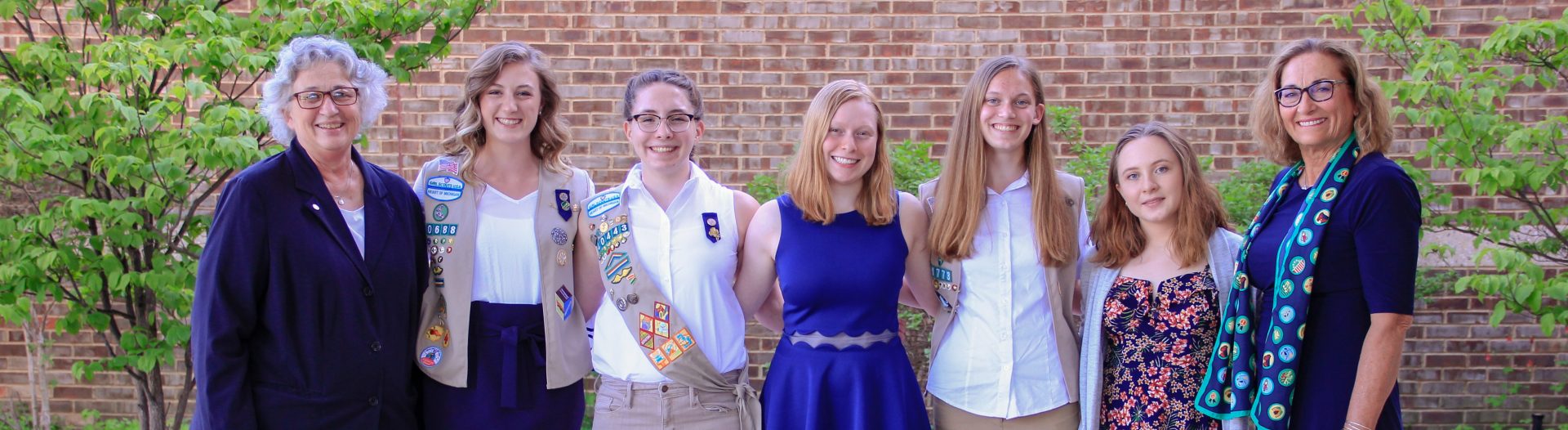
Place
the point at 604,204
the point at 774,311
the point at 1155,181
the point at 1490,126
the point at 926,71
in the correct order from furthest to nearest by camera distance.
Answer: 1. the point at 926,71
2. the point at 1490,126
3. the point at 774,311
4. the point at 604,204
5. the point at 1155,181

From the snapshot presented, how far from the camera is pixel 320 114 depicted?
2.87 meters

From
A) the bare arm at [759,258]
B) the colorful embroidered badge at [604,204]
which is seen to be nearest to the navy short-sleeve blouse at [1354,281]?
the bare arm at [759,258]

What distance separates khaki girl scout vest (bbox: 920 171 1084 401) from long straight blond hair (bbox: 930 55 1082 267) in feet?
0.10

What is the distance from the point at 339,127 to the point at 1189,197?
249 cm

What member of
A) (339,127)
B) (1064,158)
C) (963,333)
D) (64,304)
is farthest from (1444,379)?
(64,304)

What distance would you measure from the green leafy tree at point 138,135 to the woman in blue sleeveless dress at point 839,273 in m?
1.96

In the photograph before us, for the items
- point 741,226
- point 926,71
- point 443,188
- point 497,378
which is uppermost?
point 926,71

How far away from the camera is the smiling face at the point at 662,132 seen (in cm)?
321

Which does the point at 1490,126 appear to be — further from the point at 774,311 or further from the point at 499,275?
the point at 499,275

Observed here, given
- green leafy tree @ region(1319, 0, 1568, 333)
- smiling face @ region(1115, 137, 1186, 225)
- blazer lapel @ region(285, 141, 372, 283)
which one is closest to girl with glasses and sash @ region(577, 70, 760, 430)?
blazer lapel @ region(285, 141, 372, 283)

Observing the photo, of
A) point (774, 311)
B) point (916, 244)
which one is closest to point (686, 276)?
point (774, 311)

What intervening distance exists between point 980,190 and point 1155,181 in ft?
1.70

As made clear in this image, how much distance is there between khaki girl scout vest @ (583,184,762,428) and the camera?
3.12 meters

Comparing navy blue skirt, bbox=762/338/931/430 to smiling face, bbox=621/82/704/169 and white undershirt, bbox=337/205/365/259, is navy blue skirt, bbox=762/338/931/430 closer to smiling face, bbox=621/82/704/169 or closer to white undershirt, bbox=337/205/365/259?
smiling face, bbox=621/82/704/169
